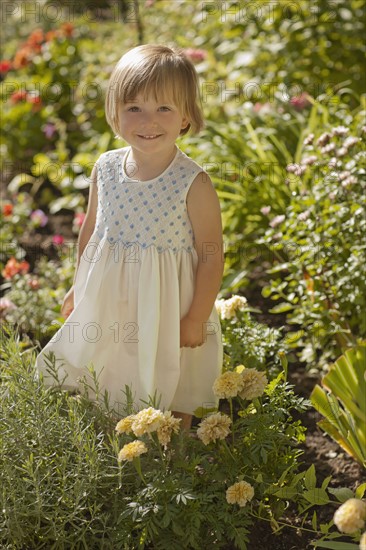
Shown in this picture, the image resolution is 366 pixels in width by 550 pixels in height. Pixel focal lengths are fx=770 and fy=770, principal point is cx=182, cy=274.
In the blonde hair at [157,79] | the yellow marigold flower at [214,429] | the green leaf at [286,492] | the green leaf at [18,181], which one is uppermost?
the blonde hair at [157,79]

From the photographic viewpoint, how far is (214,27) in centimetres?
490

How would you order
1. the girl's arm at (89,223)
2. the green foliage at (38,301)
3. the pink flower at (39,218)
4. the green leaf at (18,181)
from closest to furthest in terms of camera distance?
the girl's arm at (89,223), the green foliage at (38,301), the pink flower at (39,218), the green leaf at (18,181)

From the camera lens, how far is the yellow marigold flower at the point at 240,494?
1.98 meters

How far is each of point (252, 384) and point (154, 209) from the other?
60 cm

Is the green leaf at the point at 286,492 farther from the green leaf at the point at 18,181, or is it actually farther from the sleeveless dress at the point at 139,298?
the green leaf at the point at 18,181

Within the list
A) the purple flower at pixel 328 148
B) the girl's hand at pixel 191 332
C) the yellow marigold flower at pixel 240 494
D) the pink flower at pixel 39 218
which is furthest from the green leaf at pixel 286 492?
the pink flower at pixel 39 218

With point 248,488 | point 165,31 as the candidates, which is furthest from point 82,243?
point 165,31

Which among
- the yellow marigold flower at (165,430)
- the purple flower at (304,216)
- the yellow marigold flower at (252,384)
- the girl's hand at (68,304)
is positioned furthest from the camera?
the purple flower at (304,216)

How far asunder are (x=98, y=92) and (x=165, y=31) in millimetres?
974

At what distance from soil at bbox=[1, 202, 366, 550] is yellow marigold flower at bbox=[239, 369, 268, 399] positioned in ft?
0.92

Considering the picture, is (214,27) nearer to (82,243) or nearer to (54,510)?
(82,243)

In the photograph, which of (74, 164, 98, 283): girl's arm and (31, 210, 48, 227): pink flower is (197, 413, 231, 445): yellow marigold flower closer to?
(74, 164, 98, 283): girl's arm

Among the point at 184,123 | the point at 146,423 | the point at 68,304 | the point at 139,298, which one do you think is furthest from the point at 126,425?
the point at 184,123

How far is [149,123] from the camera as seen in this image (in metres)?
2.20
